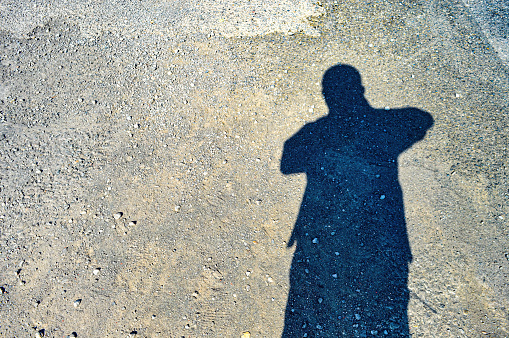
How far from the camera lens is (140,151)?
4.48 metres

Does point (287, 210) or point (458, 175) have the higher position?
point (458, 175)

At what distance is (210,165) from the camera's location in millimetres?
4348

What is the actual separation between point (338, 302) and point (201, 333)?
1472 millimetres

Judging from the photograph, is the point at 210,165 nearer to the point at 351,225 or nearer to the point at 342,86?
the point at 351,225

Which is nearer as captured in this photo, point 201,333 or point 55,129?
point 201,333

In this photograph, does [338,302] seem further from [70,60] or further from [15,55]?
[15,55]

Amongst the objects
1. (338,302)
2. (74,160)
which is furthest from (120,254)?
(338,302)

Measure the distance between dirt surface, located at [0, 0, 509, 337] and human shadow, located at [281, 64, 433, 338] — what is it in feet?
0.24

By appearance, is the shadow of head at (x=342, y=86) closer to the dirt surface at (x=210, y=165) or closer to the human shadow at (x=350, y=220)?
the human shadow at (x=350, y=220)

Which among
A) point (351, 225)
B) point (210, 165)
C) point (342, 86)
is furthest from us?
point (342, 86)

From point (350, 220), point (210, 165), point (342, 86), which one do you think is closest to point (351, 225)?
point (350, 220)

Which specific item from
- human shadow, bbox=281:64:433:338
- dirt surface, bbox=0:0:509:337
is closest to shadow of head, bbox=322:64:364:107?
human shadow, bbox=281:64:433:338

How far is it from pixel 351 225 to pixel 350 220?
0.07m

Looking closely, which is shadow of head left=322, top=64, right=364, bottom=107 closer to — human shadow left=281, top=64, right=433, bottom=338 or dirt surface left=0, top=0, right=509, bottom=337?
human shadow left=281, top=64, right=433, bottom=338
